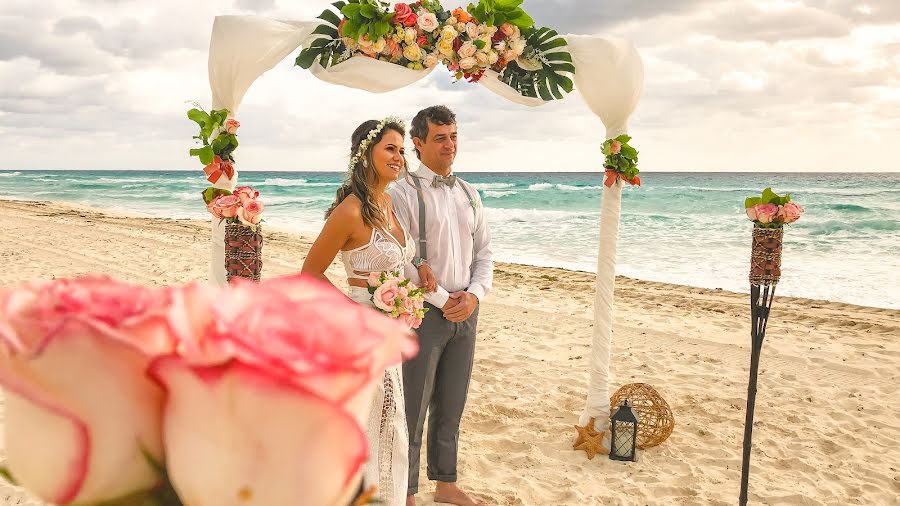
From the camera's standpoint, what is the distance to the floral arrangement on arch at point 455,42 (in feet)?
12.7

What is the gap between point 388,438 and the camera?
3242 millimetres

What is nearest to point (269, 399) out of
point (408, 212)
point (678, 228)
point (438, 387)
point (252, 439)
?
point (252, 439)

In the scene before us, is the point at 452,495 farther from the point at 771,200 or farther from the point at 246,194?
the point at 771,200

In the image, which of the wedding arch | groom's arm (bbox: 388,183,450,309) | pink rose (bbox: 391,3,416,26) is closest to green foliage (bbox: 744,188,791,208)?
the wedding arch

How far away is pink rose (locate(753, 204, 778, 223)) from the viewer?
131 inches

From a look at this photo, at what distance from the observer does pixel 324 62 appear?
13.0 feet

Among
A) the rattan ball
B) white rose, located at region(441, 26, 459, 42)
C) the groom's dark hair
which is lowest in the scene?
Answer: the rattan ball

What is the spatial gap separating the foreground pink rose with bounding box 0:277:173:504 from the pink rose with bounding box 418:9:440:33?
12.6ft

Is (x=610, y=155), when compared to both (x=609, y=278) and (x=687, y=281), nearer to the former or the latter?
(x=609, y=278)

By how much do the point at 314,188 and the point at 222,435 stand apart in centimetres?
4161

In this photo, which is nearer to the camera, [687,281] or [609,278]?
[609,278]

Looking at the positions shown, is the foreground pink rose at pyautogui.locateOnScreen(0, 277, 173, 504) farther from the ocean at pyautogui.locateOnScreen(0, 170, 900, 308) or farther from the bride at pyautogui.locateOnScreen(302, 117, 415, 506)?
the ocean at pyautogui.locateOnScreen(0, 170, 900, 308)

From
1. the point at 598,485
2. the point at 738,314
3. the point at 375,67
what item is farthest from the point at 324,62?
the point at 738,314

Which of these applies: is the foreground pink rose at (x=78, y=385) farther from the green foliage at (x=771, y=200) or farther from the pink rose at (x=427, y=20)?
the pink rose at (x=427, y=20)
